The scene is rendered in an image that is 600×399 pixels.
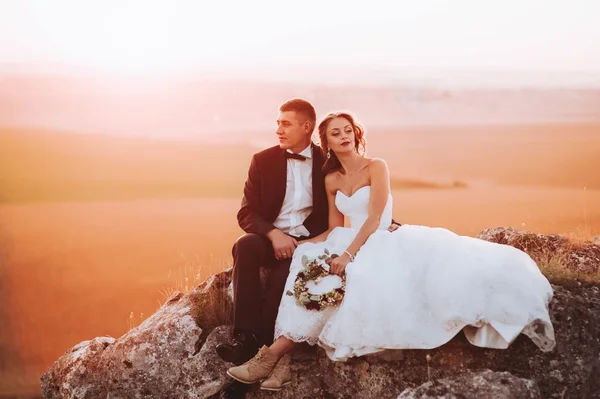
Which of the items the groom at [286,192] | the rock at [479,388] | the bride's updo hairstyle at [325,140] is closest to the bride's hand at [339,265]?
the groom at [286,192]

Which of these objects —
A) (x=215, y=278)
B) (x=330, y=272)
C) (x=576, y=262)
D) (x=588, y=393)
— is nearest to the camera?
(x=588, y=393)

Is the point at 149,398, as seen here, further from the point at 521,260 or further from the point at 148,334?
the point at 521,260

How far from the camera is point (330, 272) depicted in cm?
632

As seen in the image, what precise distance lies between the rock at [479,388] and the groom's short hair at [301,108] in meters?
3.14

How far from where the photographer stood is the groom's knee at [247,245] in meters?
6.70

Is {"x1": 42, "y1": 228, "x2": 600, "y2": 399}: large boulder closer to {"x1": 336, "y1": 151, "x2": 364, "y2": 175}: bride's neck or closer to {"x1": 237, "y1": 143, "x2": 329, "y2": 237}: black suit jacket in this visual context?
{"x1": 237, "y1": 143, "x2": 329, "y2": 237}: black suit jacket

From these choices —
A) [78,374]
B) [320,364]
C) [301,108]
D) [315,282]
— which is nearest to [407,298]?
[315,282]

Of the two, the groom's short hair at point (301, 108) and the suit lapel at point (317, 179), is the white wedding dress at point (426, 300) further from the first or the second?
the groom's short hair at point (301, 108)

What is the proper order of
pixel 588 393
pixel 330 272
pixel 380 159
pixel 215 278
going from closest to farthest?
pixel 588 393 → pixel 330 272 → pixel 380 159 → pixel 215 278

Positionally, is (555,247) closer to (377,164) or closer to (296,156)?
(377,164)

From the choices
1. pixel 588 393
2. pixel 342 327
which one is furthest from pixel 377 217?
pixel 588 393

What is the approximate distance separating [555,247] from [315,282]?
12.1 feet

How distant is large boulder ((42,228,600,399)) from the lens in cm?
580

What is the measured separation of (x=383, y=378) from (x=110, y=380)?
2.90m
